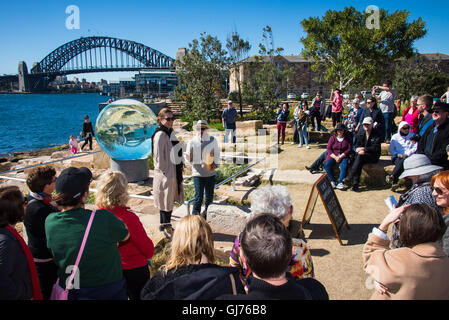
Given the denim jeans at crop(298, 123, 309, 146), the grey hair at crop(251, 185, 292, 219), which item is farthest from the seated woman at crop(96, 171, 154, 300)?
the denim jeans at crop(298, 123, 309, 146)

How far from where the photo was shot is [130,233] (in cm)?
249

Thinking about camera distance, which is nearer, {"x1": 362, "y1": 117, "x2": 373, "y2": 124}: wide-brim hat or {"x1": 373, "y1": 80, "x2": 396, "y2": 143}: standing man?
{"x1": 362, "y1": 117, "x2": 373, "y2": 124}: wide-brim hat

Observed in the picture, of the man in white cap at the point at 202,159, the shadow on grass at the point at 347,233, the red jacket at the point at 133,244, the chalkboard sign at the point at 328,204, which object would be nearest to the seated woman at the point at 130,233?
the red jacket at the point at 133,244

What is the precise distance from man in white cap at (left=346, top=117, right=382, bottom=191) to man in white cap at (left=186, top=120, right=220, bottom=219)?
336 cm

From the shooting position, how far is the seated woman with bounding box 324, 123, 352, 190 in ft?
21.1

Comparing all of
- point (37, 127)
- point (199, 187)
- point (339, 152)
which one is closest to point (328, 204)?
point (199, 187)

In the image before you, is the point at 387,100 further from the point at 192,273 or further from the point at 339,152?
the point at 192,273

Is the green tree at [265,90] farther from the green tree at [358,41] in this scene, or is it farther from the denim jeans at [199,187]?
the denim jeans at [199,187]

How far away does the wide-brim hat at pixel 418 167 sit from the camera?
3307 mm

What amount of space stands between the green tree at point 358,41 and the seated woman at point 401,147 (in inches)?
848

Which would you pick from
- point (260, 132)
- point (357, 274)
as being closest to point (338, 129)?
point (357, 274)

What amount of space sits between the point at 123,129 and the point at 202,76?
60.1 ft

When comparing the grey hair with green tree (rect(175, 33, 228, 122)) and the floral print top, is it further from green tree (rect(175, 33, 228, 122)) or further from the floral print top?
green tree (rect(175, 33, 228, 122))

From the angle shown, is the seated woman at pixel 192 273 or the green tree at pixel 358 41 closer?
the seated woman at pixel 192 273
